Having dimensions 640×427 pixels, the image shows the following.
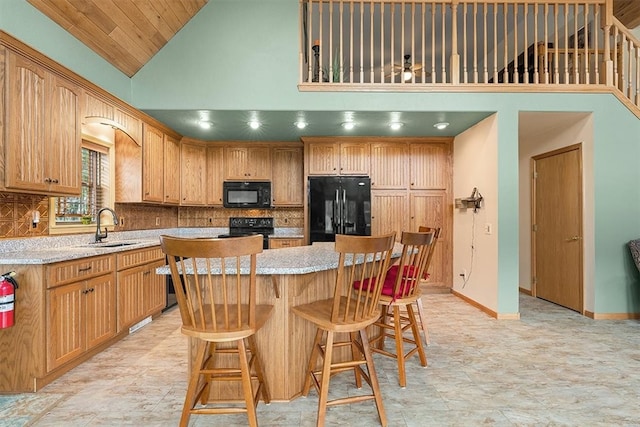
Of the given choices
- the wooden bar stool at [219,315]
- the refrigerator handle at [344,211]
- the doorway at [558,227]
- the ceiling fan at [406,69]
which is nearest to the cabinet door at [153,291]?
the wooden bar stool at [219,315]

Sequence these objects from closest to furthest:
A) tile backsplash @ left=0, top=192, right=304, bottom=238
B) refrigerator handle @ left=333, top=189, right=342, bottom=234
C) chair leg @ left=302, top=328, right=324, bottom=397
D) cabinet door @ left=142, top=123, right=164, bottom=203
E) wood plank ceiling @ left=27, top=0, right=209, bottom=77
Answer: chair leg @ left=302, top=328, right=324, bottom=397, tile backsplash @ left=0, top=192, right=304, bottom=238, wood plank ceiling @ left=27, top=0, right=209, bottom=77, cabinet door @ left=142, top=123, right=164, bottom=203, refrigerator handle @ left=333, top=189, right=342, bottom=234

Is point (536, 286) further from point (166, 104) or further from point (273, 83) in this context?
point (166, 104)

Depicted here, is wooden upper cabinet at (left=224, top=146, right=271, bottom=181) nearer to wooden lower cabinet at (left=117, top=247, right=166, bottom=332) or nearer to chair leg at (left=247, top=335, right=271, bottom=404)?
wooden lower cabinet at (left=117, top=247, right=166, bottom=332)

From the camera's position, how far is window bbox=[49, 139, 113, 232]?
10.1 feet

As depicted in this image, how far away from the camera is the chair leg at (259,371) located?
1846 mm

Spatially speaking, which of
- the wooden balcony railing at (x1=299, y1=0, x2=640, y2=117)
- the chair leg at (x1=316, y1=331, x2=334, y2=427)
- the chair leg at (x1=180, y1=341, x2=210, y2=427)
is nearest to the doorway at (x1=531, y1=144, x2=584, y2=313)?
the wooden balcony railing at (x1=299, y1=0, x2=640, y2=117)

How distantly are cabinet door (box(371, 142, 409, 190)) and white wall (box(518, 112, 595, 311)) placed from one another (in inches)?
64.2

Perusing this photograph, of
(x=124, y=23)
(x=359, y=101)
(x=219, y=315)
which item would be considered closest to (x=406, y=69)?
(x=359, y=101)

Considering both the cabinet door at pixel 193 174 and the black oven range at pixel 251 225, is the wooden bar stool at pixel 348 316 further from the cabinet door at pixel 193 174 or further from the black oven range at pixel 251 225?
the cabinet door at pixel 193 174

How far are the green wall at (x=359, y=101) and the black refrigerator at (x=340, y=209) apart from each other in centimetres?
133

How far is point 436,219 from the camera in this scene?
16.3 feet

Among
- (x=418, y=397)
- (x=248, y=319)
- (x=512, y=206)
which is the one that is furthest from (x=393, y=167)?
(x=248, y=319)

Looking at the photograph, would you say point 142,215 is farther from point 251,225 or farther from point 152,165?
point 251,225

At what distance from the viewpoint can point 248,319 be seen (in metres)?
1.68
